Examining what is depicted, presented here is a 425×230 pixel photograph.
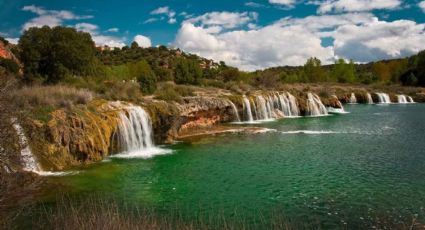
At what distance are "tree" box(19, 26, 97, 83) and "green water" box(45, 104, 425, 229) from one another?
14440 mm

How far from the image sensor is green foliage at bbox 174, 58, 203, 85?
6438 centimetres

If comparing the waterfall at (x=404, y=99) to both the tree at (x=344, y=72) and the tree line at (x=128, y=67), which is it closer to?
the tree line at (x=128, y=67)

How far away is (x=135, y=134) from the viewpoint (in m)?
28.5

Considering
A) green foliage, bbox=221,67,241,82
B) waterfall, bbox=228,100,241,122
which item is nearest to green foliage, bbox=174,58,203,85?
waterfall, bbox=228,100,241,122

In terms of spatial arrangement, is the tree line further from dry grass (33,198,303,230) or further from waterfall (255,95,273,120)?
dry grass (33,198,303,230)

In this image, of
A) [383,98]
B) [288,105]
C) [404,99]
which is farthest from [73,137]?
[404,99]

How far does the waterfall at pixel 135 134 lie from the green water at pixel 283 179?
6.22 ft

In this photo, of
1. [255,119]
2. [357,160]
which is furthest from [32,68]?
[357,160]

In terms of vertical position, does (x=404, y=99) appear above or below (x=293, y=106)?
below

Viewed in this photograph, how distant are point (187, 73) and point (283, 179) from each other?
4685 cm

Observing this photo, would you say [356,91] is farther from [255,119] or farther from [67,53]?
[67,53]

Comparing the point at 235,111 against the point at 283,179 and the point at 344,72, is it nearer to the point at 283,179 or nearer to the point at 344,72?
the point at 283,179

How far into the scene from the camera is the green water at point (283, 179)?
1463cm

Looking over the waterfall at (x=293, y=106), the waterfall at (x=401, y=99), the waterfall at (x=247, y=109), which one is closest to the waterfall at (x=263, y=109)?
the waterfall at (x=247, y=109)
